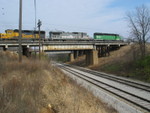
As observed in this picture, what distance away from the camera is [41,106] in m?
5.70

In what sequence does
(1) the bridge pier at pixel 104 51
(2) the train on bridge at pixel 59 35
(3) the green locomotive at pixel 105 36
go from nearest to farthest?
(2) the train on bridge at pixel 59 35 → (1) the bridge pier at pixel 104 51 → (3) the green locomotive at pixel 105 36

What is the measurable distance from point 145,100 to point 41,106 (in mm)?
8856

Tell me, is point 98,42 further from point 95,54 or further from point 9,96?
point 9,96

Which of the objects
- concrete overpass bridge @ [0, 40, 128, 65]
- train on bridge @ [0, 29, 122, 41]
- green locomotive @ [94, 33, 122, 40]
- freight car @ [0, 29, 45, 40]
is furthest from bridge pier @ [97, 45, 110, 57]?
freight car @ [0, 29, 45, 40]

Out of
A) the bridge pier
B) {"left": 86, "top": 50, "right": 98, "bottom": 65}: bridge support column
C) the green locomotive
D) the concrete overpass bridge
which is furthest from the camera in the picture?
the green locomotive

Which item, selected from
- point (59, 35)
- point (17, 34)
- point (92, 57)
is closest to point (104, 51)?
point (92, 57)

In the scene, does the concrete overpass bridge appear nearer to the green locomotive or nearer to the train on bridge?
the train on bridge

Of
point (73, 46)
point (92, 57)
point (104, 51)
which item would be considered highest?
point (73, 46)

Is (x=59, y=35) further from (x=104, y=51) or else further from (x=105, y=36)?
(x=105, y=36)

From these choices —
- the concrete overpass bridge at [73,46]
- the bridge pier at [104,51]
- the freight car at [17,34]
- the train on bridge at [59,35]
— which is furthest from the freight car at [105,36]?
the freight car at [17,34]

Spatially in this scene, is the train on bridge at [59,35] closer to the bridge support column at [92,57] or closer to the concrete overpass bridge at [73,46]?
the concrete overpass bridge at [73,46]

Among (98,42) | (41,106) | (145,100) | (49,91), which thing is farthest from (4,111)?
(98,42)

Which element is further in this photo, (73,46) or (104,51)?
(104,51)

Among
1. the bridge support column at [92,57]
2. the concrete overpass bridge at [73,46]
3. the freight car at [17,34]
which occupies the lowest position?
the bridge support column at [92,57]
